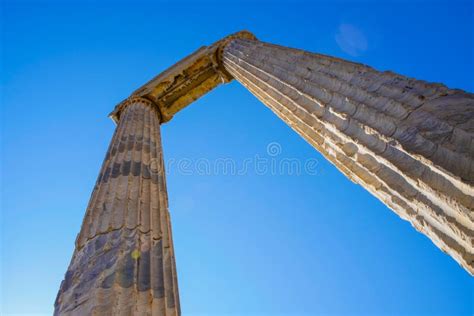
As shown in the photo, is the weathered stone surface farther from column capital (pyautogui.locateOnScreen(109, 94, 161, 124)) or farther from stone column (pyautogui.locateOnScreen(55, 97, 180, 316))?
column capital (pyautogui.locateOnScreen(109, 94, 161, 124))

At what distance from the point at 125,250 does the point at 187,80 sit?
41.7 ft

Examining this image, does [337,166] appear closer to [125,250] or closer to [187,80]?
[125,250]

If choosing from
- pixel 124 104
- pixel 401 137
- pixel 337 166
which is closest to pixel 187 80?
pixel 124 104

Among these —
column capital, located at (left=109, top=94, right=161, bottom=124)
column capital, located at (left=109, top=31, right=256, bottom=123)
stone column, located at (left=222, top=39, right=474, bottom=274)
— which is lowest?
stone column, located at (left=222, top=39, right=474, bottom=274)

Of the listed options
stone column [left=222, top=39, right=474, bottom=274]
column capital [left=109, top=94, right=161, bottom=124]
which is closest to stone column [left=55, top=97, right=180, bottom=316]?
stone column [left=222, top=39, right=474, bottom=274]

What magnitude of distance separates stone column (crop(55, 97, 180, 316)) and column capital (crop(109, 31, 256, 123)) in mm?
7196

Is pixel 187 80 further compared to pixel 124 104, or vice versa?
pixel 187 80

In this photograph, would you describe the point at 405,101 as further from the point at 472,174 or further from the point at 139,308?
the point at 139,308

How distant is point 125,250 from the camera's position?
592 cm

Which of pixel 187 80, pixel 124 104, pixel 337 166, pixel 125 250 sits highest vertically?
pixel 187 80

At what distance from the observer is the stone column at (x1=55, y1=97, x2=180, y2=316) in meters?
4.98

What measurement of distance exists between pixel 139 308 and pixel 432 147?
3.92 meters

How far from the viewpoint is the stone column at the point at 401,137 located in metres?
3.74

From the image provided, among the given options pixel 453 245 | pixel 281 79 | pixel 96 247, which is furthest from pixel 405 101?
pixel 96 247
